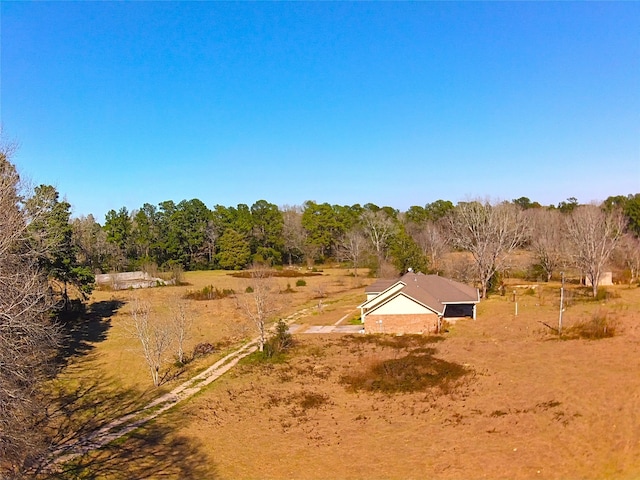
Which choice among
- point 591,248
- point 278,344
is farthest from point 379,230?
point 278,344

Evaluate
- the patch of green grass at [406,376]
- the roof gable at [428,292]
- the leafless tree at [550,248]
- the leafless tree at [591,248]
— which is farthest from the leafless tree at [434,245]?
the patch of green grass at [406,376]

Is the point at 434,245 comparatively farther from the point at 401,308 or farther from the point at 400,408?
the point at 400,408

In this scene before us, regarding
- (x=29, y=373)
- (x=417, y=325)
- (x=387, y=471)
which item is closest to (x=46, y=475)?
(x=29, y=373)

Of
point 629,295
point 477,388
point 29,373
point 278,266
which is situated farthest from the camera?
point 278,266

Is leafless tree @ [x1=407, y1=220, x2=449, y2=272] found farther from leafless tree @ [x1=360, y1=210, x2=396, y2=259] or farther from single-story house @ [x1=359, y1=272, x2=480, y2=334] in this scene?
single-story house @ [x1=359, y1=272, x2=480, y2=334]

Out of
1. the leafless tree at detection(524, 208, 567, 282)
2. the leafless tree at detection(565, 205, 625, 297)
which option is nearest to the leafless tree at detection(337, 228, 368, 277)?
the leafless tree at detection(524, 208, 567, 282)

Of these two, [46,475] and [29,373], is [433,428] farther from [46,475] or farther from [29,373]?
[29,373]

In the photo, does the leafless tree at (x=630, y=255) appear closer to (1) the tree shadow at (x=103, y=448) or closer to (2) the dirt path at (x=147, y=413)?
(2) the dirt path at (x=147, y=413)
